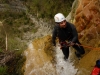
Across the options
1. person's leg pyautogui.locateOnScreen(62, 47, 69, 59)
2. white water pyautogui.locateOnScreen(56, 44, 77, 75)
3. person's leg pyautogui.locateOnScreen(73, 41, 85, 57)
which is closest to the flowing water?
white water pyautogui.locateOnScreen(56, 44, 77, 75)

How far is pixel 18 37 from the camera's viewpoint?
1239 centimetres

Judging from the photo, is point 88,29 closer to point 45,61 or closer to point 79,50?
point 79,50

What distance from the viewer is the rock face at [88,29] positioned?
7.63 metres

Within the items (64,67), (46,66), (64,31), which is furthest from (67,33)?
(46,66)

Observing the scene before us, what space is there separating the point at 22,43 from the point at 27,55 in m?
2.32

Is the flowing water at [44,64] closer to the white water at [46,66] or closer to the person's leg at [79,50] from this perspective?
the white water at [46,66]

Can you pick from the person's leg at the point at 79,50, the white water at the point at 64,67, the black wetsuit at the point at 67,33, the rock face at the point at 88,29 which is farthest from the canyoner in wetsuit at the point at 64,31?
the white water at the point at 64,67

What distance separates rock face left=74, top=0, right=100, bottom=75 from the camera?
763cm

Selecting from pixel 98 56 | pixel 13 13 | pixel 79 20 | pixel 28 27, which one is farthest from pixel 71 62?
pixel 13 13

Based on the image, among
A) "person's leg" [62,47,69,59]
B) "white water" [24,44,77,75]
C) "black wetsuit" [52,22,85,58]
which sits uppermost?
"black wetsuit" [52,22,85,58]

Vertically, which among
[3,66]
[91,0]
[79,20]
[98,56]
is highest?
[91,0]

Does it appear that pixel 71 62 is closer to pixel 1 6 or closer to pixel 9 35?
pixel 9 35

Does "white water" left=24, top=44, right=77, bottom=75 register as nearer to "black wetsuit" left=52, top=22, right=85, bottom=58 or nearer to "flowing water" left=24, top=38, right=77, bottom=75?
"flowing water" left=24, top=38, right=77, bottom=75

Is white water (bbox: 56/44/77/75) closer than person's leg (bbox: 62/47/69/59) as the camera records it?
No
